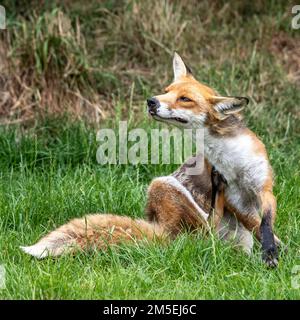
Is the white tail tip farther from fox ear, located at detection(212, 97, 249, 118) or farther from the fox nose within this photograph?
fox ear, located at detection(212, 97, 249, 118)

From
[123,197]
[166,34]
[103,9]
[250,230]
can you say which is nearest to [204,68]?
[166,34]

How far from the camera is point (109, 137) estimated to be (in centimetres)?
967

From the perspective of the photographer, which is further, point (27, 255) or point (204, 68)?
point (204, 68)

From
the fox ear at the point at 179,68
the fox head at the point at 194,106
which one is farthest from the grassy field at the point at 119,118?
the fox ear at the point at 179,68

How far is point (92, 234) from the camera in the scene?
668 centimetres

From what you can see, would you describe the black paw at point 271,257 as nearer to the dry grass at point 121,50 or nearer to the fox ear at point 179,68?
the fox ear at point 179,68

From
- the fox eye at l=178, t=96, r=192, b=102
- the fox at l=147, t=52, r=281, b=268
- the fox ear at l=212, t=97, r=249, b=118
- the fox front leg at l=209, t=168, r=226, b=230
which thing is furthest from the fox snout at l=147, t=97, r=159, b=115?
the fox front leg at l=209, t=168, r=226, b=230

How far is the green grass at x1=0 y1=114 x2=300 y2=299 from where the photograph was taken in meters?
6.02

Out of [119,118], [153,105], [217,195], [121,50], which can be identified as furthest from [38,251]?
[121,50]

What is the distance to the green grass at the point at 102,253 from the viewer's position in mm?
6020

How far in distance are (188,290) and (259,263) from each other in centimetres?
73

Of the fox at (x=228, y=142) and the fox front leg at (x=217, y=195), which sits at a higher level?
the fox at (x=228, y=142)

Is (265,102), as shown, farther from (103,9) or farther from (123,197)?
(123,197)

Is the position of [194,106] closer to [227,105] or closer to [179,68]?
[227,105]
